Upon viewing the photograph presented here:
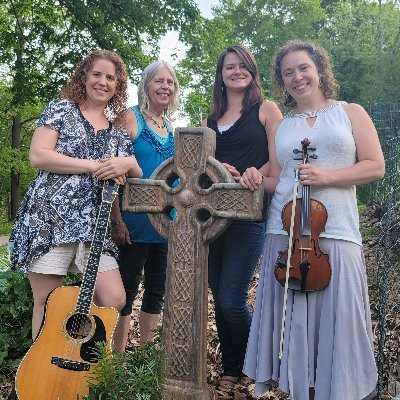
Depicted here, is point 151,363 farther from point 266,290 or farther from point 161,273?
point 161,273

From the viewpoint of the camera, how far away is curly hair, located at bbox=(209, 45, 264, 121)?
3482 millimetres

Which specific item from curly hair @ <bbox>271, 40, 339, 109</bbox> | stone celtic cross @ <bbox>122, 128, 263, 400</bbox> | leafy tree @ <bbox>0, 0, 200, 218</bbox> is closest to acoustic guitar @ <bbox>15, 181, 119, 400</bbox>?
stone celtic cross @ <bbox>122, 128, 263, 400</bbox>

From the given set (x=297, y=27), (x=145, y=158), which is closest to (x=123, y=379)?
(x=145, y=158)

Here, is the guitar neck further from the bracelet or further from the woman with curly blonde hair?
→ the bracelet

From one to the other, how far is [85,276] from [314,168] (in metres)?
1.46

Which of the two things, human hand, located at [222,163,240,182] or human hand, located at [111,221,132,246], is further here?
human hand, located at [111,221,132,246]

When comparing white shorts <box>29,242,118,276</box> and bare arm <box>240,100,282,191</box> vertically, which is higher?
bare arm <box>240,100,282,191</box>

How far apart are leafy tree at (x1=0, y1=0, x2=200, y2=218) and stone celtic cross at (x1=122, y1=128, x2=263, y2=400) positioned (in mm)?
9026

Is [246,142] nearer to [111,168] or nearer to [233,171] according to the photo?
[233,171]

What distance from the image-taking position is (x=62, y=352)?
2.93 meters

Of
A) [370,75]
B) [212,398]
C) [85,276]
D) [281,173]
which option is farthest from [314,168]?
[370,75]

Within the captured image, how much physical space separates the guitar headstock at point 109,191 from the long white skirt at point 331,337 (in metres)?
1.07

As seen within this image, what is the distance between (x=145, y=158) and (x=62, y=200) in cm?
79

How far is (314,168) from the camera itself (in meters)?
2.76
